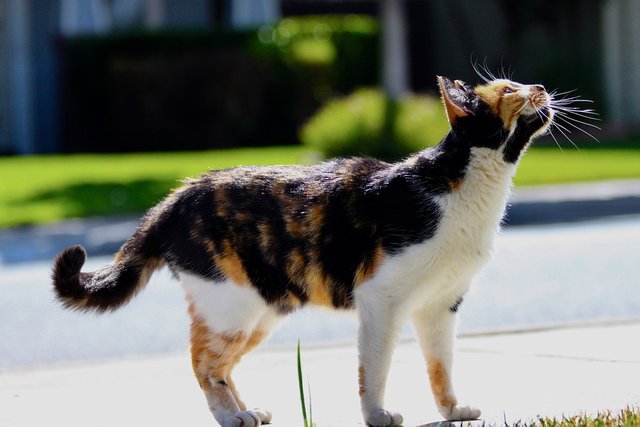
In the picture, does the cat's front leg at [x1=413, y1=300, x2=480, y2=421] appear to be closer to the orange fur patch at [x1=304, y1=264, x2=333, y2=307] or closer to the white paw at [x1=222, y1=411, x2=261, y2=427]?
the orange fur patch at [x1=304, y1=264, x2=333, y2=307]

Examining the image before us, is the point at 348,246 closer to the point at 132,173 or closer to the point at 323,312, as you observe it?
the point at 323,312

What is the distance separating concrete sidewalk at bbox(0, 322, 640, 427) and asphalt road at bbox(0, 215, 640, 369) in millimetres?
551

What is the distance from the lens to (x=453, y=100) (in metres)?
4.71

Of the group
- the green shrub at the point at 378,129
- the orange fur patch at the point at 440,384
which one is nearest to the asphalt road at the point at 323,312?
the orange fur patch at the point at 440,384

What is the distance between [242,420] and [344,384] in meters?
1.20

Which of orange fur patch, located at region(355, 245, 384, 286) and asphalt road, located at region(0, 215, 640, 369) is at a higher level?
orange fur patch, located at region(355, 245, 384, 286)

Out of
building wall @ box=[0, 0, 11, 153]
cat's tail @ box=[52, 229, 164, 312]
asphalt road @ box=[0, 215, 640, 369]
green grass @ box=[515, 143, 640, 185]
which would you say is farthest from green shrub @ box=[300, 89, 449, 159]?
cat's tail @ box=[52, 229, 164, 312]

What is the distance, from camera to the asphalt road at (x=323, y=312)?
8070mm

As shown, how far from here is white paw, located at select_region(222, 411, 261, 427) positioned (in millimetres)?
4887

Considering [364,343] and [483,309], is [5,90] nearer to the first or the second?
[483,309]

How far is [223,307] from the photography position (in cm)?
487

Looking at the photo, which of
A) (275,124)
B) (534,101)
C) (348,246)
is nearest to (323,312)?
(348,246)

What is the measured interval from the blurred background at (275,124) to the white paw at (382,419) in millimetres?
3073

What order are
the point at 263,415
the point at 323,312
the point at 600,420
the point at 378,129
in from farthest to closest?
the point at 378,129, the point at 323,312, the point at 263,415, the point at 600,420
